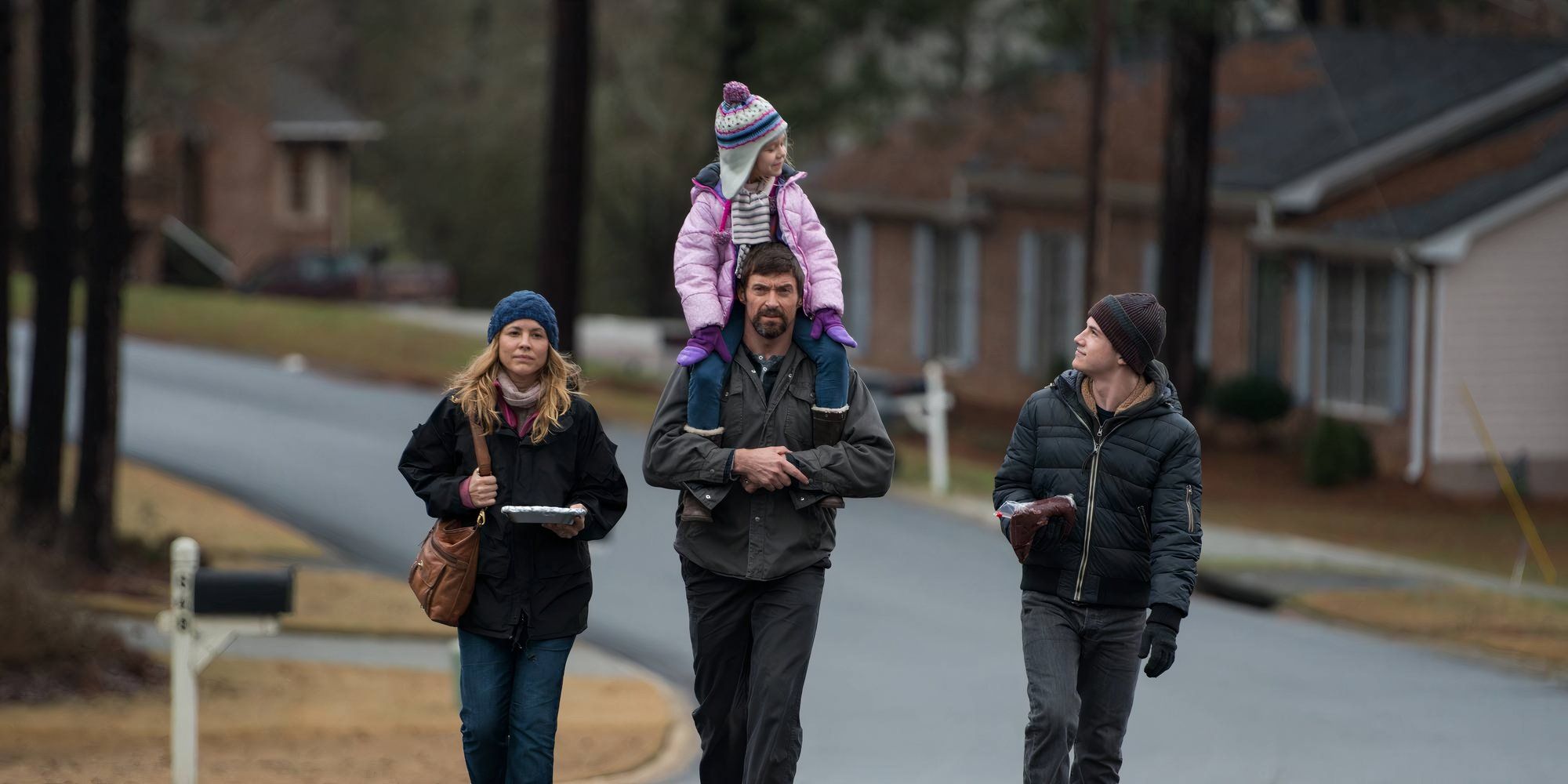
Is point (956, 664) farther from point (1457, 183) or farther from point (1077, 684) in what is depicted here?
point (1457, 183)

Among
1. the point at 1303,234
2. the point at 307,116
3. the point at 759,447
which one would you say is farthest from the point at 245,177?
the point at 759,447

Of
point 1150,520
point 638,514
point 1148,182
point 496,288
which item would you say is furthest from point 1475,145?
point 496,288

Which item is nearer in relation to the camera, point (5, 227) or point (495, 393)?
point (495, 393)

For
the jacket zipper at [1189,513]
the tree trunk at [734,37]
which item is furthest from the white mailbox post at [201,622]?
the tree trunk at [734,37]

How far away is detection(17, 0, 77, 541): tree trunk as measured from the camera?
48.0ft

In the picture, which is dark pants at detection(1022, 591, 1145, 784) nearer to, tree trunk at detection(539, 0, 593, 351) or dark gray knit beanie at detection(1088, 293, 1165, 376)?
dark gray knit beanie at detection(1088, 293, 1165, 376)

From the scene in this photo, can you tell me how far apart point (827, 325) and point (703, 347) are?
0.41 m

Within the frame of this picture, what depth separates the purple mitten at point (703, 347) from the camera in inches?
261

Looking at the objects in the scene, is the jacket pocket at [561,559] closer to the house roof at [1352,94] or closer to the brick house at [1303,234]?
the brick house at [1303,234]

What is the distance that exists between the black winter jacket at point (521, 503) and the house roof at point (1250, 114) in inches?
871

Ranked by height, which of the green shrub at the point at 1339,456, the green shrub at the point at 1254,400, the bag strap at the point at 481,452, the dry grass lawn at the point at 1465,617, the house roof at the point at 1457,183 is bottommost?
the dry grass lawn at the point at 1465,617

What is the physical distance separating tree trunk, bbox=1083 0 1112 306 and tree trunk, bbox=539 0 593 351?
647 cm

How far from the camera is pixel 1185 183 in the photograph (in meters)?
26.8

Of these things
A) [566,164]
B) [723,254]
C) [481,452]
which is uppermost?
[566,164]
